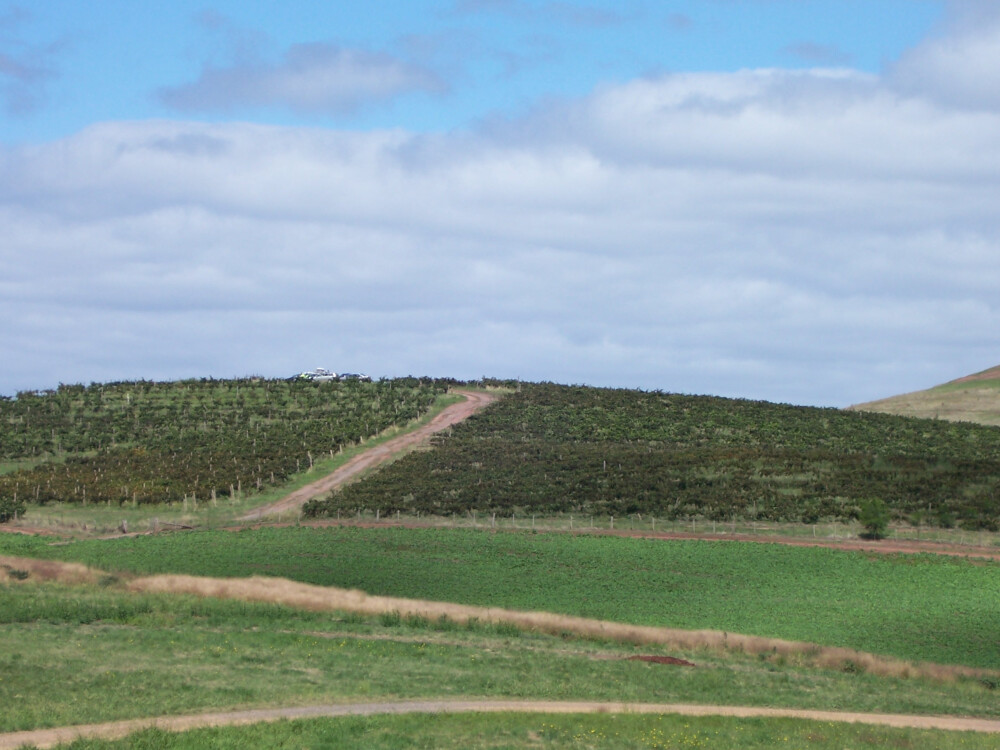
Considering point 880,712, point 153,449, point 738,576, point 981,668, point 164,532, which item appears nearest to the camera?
point 880,712

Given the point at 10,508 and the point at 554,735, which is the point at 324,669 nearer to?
the point at 554,735

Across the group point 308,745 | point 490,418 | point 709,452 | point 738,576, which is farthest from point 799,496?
point 308,745

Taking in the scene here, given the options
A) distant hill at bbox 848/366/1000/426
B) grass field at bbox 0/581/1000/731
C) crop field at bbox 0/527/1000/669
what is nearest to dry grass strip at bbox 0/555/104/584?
crop field at bbox 0/527/1000/669

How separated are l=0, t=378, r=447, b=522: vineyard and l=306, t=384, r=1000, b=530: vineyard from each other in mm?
10250

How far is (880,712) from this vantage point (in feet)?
106

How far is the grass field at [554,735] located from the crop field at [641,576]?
14027mm

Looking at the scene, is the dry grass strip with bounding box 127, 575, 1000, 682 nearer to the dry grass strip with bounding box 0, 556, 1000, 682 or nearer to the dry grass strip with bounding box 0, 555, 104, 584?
the dry grass strip with bounding box 0, 556, 1000, 682

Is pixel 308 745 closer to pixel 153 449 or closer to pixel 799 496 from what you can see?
pixel 799 496

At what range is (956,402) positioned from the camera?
491 feet

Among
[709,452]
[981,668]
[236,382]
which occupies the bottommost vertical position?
[981,668]

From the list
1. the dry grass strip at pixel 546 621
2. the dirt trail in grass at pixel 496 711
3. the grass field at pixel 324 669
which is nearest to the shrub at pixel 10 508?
the dry grass strip at pixel 546 621

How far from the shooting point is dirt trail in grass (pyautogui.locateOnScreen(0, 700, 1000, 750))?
86.7 ft

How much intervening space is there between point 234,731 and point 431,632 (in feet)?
54.7

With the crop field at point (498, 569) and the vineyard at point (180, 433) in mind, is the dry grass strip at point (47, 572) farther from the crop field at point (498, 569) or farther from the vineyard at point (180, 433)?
the vineyard at point (180, 433)
